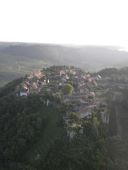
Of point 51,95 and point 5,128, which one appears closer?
point 5,128

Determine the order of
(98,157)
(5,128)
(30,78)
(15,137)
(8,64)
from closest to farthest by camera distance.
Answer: (98,157) < (15,137) < (5,128) < (30,78) < (8,64)

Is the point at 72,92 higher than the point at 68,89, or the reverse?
the point at 68,89

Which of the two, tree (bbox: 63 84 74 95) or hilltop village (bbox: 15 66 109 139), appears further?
tree (bbox: 63 84 74 95)

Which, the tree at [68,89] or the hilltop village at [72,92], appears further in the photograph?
the tree at [68,89]

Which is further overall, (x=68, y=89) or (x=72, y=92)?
(x=72, y=92)

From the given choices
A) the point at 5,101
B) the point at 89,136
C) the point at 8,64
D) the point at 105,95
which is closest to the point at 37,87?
the point at 5,101

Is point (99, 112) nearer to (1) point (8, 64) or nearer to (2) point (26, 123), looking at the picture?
(2) point (26, 123)

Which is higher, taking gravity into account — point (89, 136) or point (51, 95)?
point (51, 95)

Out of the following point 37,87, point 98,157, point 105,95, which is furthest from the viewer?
point 37,87
